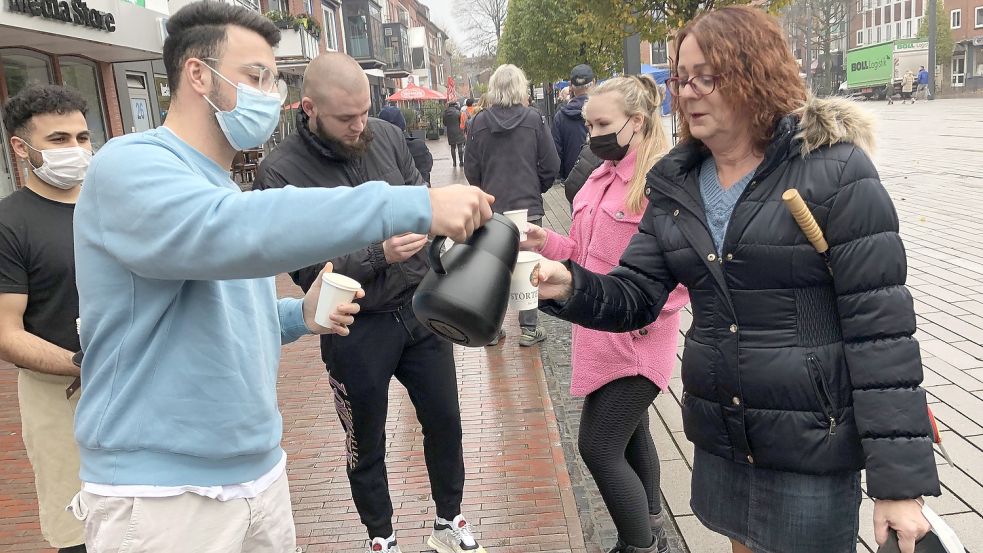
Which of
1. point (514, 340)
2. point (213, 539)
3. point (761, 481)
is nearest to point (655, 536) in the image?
point (761, 481)

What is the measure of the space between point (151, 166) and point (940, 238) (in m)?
9.05

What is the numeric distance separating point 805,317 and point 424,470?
9.12ft

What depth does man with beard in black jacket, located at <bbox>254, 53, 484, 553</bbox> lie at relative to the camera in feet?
9.21

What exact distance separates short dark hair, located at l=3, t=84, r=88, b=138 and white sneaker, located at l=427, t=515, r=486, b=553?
7.59 feet

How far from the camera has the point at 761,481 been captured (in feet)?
6.77

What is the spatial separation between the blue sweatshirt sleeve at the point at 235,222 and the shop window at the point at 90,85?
42.3ft

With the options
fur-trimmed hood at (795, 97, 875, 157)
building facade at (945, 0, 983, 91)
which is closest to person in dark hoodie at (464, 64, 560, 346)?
fur-trimmed hood at (795, 97, 875, 157)

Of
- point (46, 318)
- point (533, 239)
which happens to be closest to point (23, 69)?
point (46, 318)

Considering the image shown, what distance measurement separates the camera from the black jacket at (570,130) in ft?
25.3

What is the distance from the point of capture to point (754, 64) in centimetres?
194

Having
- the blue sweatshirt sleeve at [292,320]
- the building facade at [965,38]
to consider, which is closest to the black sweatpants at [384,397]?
the blue sweatshirt sleeve at [292,320]

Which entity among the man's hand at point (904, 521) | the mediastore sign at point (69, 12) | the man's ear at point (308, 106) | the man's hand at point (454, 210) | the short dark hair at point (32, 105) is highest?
the mediastore sign at point (69, 12)

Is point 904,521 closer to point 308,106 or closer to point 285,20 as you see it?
point 308,106

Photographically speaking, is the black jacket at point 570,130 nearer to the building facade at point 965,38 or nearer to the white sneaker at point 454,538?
the white sneaker at point 454,538
